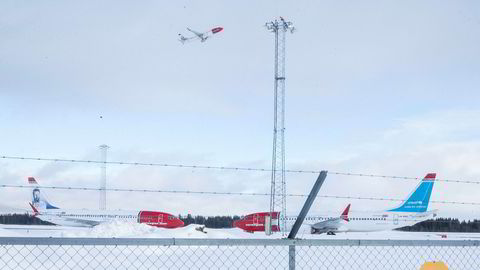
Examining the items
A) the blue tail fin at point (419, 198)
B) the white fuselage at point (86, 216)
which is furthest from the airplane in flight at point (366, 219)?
the white fuselage at point (86, 216)

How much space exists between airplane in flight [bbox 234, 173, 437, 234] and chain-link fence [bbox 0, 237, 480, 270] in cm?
2491

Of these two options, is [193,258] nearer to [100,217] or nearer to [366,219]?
[366,219]

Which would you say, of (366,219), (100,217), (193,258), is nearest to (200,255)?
(193,258)

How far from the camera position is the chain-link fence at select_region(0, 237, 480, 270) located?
4.66 meters

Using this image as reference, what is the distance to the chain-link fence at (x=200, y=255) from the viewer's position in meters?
4.66

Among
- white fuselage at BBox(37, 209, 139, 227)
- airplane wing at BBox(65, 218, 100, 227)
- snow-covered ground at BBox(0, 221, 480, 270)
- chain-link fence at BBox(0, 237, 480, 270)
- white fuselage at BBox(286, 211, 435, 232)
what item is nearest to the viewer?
chain-link fence at BBox(0, 237, 480, 270)

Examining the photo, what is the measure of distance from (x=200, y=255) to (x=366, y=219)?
33.0 m

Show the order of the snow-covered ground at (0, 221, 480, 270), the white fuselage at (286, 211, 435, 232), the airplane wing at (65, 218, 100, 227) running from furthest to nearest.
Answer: the airplane wing at (65, 218, 100, 227)
the white fuselage at (286, 211, 435, 232)
the snow-covered ground at (0, 221, 480, 270)

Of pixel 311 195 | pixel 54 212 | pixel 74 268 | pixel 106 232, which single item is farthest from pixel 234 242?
pixel 54 212

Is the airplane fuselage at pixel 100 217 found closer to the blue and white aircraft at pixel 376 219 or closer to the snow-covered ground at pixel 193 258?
the blue and white aircraft at pixel 376 219

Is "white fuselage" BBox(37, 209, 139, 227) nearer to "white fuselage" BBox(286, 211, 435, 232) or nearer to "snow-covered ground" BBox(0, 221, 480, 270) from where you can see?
"white fuselage" BBox(286, 211, 435, 232)

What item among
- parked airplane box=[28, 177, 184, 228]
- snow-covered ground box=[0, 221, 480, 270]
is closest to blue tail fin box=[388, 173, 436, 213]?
parked airplane box=[28, 177, 184, 228]

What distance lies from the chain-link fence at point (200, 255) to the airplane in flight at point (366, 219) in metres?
24.9

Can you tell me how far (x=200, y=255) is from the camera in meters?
13.6
